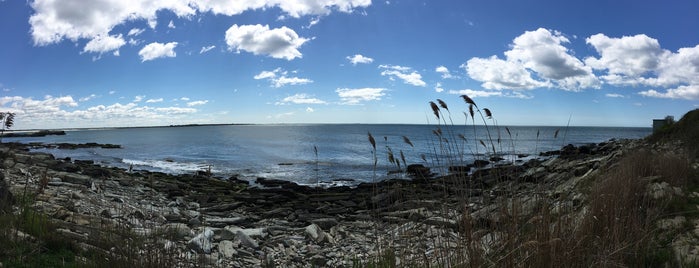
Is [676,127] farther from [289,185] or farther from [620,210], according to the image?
[620,210]

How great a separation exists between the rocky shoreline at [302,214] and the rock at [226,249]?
0.7 inches

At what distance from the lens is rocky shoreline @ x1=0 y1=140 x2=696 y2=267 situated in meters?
4.25

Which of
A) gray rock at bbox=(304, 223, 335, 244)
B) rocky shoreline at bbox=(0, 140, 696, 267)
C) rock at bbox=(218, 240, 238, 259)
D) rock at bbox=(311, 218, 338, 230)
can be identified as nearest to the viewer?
rocky shoreline at bbox=(0, 140, 696, 267)

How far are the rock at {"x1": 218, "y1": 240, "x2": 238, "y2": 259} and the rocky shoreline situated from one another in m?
0.02

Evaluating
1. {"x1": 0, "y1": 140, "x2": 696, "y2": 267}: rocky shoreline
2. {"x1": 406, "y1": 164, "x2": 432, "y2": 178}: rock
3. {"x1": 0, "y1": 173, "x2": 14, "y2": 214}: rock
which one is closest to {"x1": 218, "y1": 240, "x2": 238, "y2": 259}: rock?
{"x1": 0, "y1": 140, "x2": 696, "y2": 267}: rocky shoreline

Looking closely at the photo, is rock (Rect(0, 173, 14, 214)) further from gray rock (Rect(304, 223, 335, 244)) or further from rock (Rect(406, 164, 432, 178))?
rock (Rect(406, 164, 432, 178))

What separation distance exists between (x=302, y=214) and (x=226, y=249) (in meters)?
5.98

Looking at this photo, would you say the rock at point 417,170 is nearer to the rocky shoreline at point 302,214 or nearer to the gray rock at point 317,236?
the rocky shoreline at point 302,214

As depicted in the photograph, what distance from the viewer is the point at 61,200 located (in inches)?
366

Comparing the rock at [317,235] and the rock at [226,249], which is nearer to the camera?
the rock at [226,249]

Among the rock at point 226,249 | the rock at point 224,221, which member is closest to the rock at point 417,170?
the rock at point 226,249

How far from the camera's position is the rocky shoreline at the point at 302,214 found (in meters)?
4.25

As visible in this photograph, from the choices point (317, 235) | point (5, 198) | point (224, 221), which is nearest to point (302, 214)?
point (224, 221)

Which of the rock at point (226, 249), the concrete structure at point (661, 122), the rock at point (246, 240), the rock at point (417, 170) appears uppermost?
the concrete structure at point (661, 122)
